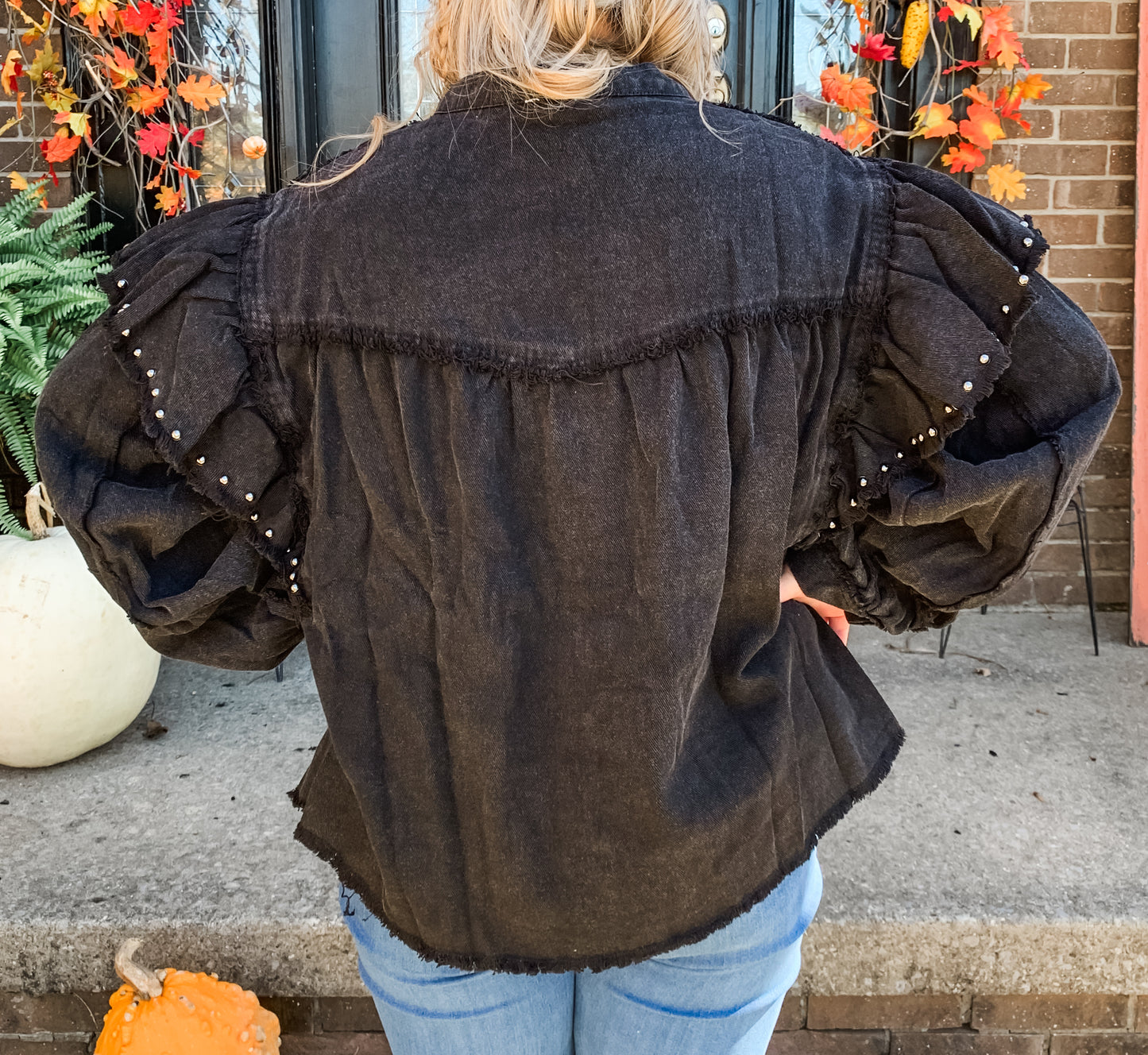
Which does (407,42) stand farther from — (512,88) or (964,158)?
(512,88)

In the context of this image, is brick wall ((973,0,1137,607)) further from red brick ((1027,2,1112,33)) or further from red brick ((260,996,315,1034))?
red brick ((260,996,315,1034))

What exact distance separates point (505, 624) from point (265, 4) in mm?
2961

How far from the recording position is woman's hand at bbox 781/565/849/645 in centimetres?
124

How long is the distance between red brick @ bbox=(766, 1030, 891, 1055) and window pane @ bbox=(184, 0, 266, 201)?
2884 mm

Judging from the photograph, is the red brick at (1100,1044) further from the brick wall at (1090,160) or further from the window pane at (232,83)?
the window pane at (232,83)

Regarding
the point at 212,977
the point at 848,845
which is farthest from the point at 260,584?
the point at 848,845

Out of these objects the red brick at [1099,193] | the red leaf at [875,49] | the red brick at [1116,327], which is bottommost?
the red brick at [1116,327]

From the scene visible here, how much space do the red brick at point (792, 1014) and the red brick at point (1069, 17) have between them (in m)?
2.96

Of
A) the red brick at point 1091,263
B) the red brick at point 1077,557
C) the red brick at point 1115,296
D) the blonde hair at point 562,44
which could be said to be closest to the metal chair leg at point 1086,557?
the red brick at point 1077,557

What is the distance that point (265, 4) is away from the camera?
3.25 m

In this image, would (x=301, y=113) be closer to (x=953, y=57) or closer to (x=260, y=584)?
(x=953, y=57)

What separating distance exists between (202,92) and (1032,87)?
2.54 m

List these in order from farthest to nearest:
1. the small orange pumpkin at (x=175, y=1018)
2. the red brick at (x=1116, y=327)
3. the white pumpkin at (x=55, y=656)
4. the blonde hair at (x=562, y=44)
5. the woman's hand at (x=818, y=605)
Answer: the red brick at (x=1116, y=327)
the white pumpkin at (x=55, y=656)
the small orange pumpkin at (x=175, y=1018)
the woman's hand at (x=818, y=605)
the blonde hair at (x=562, y=44)

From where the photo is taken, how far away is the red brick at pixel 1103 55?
3293 millimetres
